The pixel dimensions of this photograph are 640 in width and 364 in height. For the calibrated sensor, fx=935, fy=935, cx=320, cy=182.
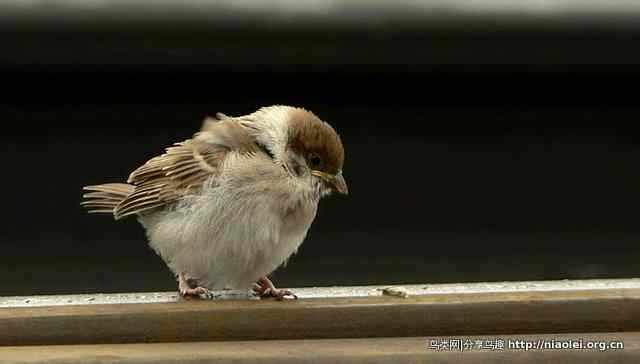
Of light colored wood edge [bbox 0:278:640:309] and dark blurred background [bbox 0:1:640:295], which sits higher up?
dark blurred background [bbox 0:1:640:295]

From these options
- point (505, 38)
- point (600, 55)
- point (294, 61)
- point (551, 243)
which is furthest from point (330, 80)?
point (551, 243)

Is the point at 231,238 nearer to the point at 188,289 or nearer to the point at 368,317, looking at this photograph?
the point at 188,289

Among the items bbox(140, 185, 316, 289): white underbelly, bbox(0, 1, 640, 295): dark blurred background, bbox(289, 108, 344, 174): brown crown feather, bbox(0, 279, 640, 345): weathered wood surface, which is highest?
bbox(0, 1, 640, 295): dark blurred background

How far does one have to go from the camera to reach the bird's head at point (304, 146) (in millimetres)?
2047

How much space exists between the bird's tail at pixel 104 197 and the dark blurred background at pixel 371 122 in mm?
350

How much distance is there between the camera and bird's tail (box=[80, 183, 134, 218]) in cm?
A: 244

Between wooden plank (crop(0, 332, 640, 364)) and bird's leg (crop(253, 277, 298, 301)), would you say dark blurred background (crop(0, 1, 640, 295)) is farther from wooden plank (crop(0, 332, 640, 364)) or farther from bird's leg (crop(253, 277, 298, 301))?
wooden plank (crop(0, 332, 640, 364))

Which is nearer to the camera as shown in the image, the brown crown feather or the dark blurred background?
the brown crown feather

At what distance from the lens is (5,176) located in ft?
9.66

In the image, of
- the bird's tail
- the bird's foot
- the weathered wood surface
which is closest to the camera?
the weathered wood surface

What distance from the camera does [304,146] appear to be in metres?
2.05

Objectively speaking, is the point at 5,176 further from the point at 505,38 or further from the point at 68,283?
the point at 505,38

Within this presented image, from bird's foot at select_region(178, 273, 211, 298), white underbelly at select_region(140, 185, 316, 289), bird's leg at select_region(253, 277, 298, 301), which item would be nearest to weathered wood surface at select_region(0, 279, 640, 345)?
bird's leg at select_region(253, 277, 298, 301)

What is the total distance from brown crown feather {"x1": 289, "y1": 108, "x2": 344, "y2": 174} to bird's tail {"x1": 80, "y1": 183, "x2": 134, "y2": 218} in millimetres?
590
